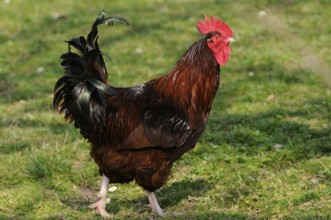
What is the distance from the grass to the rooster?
50 cm

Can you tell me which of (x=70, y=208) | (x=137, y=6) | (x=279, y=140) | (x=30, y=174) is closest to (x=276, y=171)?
(x=279, y=140)

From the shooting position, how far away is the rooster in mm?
4648

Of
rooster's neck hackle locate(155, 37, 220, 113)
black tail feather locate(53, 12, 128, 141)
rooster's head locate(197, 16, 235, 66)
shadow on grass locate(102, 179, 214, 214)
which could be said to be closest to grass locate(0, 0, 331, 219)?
shadow on grass locate(102, 179, 214, 214)

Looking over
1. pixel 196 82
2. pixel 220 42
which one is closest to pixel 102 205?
pixel 196 82

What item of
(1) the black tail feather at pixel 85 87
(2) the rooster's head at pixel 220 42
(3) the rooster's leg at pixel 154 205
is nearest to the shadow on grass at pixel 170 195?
(3) the rooster's leg at pixel 154 205

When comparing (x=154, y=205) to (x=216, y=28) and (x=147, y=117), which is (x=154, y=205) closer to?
(x=147, y=117)

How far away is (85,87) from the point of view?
15.0ft

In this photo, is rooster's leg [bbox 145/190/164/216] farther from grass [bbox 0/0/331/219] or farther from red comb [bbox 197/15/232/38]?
red comb [bbox 197/15/232/38]

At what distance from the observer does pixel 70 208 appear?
16.9 feet

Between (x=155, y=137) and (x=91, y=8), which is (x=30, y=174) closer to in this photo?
(x=155, y=137)

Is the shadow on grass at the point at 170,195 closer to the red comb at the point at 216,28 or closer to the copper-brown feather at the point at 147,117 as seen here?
the copper-brown feather at the point at 147,117

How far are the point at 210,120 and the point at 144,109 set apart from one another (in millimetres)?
2563

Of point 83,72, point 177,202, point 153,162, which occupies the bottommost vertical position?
point 177,202

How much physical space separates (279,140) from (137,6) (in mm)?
7038
